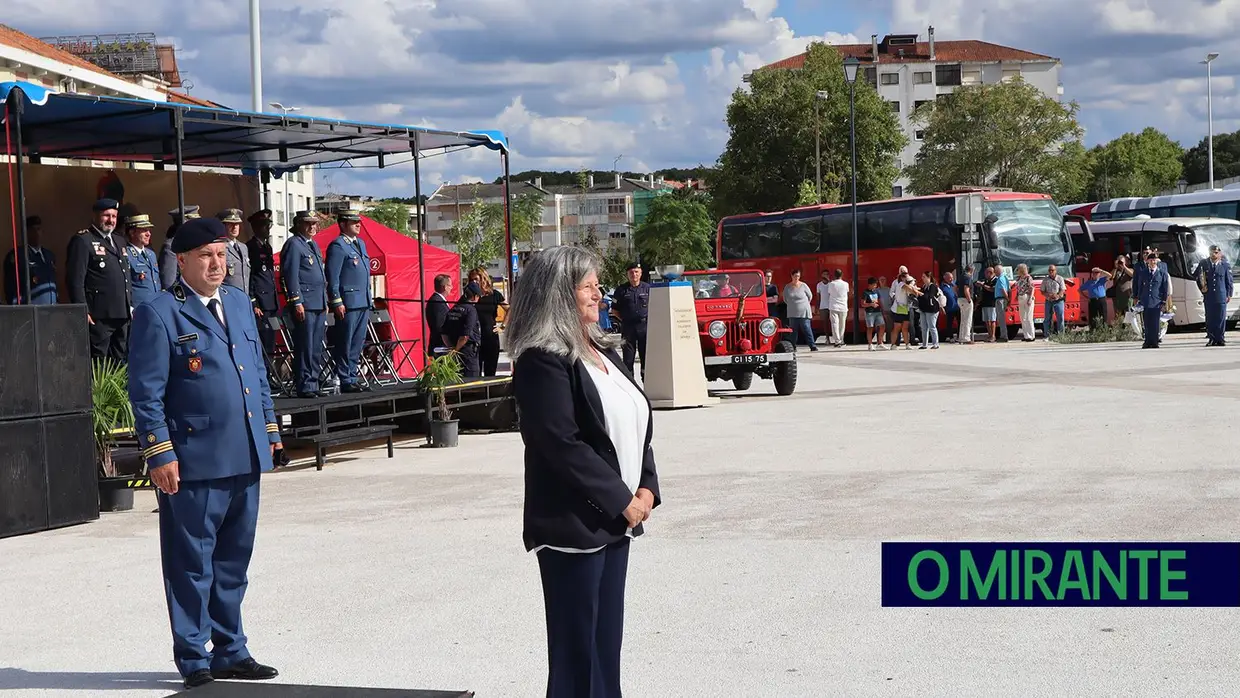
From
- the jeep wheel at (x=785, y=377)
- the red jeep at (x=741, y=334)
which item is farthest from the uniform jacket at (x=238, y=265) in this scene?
the jeep wheel at (x=785, y=377)

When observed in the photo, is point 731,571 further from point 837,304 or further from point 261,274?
point 837,304

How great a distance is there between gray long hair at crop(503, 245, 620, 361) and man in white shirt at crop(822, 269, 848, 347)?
31.1 meters

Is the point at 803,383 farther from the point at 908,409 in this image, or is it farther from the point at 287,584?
the point at 287,584

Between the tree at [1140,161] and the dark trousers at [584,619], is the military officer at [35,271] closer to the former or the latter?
the dark trousers at [584,619]

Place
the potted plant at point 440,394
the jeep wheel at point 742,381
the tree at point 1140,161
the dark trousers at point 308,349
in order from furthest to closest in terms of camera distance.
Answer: the tree at point 1140,161
the jeep wheel at point 742,381
the potted plant at point 440,394
the dark trousers at point 308,349

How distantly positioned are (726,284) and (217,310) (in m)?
15.5

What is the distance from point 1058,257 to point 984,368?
12891mm

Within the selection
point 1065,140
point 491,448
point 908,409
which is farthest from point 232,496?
point 1065,140

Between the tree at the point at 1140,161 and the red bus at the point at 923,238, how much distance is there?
76.4 metres

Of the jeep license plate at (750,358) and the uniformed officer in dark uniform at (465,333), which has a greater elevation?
the uniformed officer in dark uniform at (465,333)

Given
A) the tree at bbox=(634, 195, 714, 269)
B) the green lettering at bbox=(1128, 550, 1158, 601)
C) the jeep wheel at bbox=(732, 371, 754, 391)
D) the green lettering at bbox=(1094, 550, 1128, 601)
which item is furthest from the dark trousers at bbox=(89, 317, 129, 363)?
the tree at bbox=(634, 195, 714, 269)

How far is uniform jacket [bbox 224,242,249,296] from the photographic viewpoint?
12930 mm

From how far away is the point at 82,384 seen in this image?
33.1 feet

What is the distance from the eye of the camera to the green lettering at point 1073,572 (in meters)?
7.70
